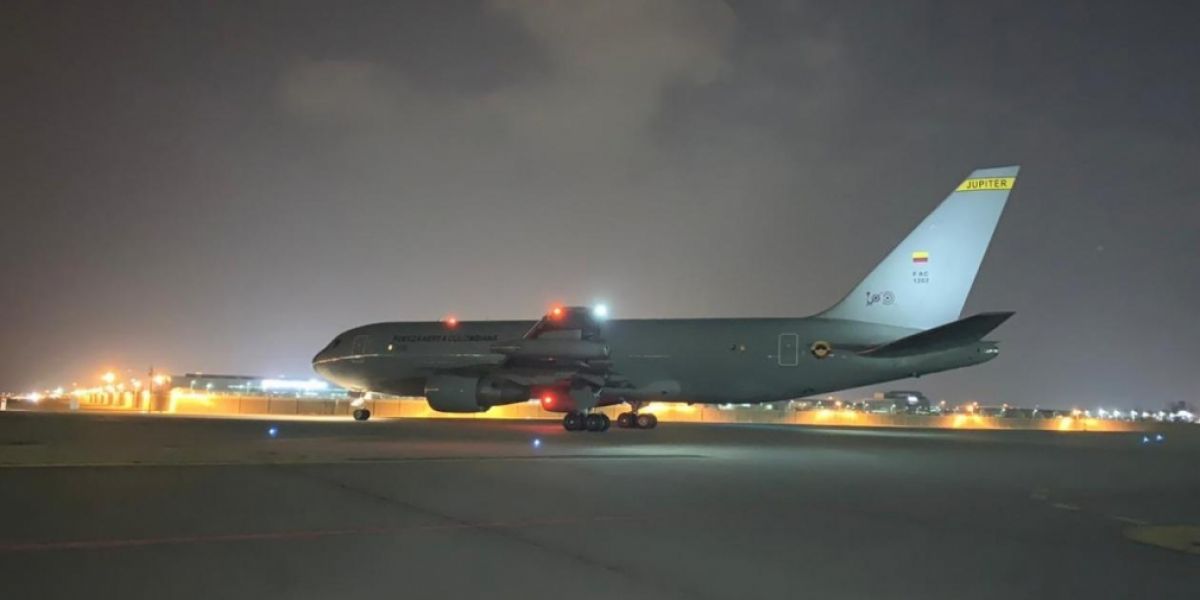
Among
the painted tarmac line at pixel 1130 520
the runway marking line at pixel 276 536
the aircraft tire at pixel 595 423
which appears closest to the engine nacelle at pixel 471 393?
the aircraft tire at pixel 595 423

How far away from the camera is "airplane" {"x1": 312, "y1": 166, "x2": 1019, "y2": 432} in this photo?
94.2ft

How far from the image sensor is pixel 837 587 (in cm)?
705

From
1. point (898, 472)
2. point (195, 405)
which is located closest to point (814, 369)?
point (898, 472)

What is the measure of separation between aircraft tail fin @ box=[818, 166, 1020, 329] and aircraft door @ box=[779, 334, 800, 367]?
198 cm

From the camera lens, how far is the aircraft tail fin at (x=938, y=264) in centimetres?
2869

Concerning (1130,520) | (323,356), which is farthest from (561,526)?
(323,356)

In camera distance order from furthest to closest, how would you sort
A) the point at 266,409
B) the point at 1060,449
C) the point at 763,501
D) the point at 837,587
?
the point at 266,409 → the point at 1060,449 → the point at 763,501 → the point at 837,587

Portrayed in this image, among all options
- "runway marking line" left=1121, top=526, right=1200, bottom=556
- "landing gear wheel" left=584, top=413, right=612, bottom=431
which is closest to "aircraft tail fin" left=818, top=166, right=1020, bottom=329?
"landing gear wheel" left=584, top=413, right=612, bottom=431

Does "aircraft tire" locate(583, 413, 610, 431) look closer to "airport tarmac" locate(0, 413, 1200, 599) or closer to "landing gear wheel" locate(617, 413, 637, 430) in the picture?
"landing gear wheel" locate(617, 413, 637, 430)

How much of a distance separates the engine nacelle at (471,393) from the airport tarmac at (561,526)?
9983 mm

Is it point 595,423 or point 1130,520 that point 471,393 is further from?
point 1130,520

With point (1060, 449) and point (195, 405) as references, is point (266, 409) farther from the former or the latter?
point (1060, 449)

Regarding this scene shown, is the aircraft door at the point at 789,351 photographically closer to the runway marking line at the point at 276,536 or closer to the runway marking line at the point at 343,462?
the runway marking line at the point at 343,462

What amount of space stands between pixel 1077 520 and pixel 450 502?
7767 mm
